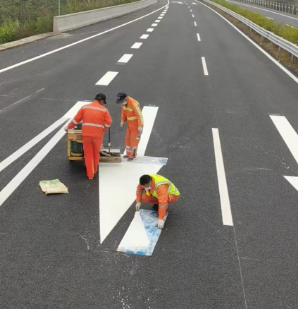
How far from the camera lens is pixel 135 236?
221 inches

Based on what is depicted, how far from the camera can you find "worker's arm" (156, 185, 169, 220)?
576 cm

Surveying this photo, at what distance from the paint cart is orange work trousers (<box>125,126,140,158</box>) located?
26 cm

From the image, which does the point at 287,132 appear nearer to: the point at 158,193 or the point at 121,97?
the point at 121,97

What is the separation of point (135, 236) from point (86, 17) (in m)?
26.8

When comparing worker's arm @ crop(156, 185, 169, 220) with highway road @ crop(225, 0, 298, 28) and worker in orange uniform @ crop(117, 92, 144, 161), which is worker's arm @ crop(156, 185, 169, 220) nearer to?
worker in orange uniform @ crop(117, 92, 144, 161)

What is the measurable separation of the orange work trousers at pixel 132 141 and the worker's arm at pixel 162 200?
236 centimetres

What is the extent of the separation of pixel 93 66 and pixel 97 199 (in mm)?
11103

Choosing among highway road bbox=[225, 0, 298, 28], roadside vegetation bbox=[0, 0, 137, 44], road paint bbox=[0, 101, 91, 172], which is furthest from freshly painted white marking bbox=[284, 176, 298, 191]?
highway road bbox=[225, 0, 298, 28]

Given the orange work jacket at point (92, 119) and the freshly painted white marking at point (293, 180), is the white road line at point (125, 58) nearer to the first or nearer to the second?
the orange work jacket at point (92, 119)

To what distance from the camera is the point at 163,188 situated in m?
5.84

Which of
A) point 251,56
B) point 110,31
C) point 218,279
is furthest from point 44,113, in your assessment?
point 110,31

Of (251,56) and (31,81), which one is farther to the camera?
(251,56)

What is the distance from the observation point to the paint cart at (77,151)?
24.4 feet

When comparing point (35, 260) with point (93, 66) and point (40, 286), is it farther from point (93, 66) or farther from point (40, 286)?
point (93, 66)
